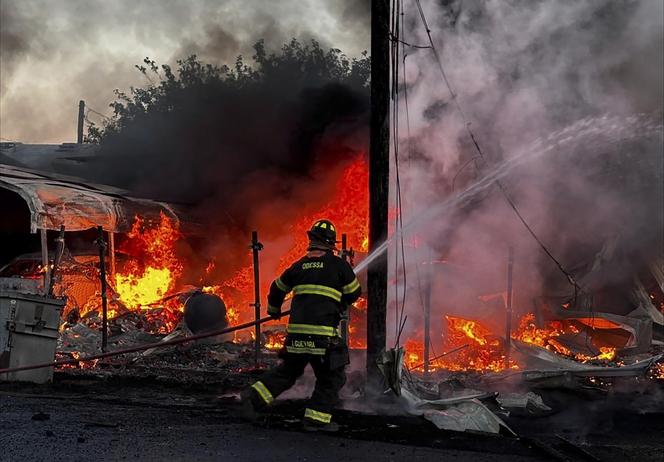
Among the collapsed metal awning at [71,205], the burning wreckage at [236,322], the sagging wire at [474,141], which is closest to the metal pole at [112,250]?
the burning wreckage at [236,322]

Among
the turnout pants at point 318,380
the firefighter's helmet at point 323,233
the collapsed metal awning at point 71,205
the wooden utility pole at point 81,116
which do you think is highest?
the wooden utility pole at point 81,116

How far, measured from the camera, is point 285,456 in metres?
4.84

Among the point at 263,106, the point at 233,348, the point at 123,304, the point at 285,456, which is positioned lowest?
the point at 285,456

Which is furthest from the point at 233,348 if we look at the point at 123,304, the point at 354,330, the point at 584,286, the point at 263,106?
the point at 263,106

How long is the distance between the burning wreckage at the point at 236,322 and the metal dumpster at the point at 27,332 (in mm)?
11

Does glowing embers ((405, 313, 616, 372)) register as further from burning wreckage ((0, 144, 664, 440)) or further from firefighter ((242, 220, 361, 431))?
firefighter ((242, 220, 361, 431))

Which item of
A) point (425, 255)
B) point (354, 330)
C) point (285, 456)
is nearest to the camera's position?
point (285, 456)

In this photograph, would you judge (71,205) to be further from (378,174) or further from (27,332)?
(378,174)

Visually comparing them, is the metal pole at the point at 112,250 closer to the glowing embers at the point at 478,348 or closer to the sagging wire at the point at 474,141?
the glowing embers at the point at 478,348

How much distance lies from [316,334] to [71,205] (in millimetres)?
7928

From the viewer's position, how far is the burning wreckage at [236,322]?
24.0 feet

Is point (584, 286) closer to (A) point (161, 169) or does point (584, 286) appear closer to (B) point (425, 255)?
(B) point (425, 255)

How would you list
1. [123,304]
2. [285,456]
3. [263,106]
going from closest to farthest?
[285,456] < [123,304] < [263,106]

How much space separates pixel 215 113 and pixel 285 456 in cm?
1371
